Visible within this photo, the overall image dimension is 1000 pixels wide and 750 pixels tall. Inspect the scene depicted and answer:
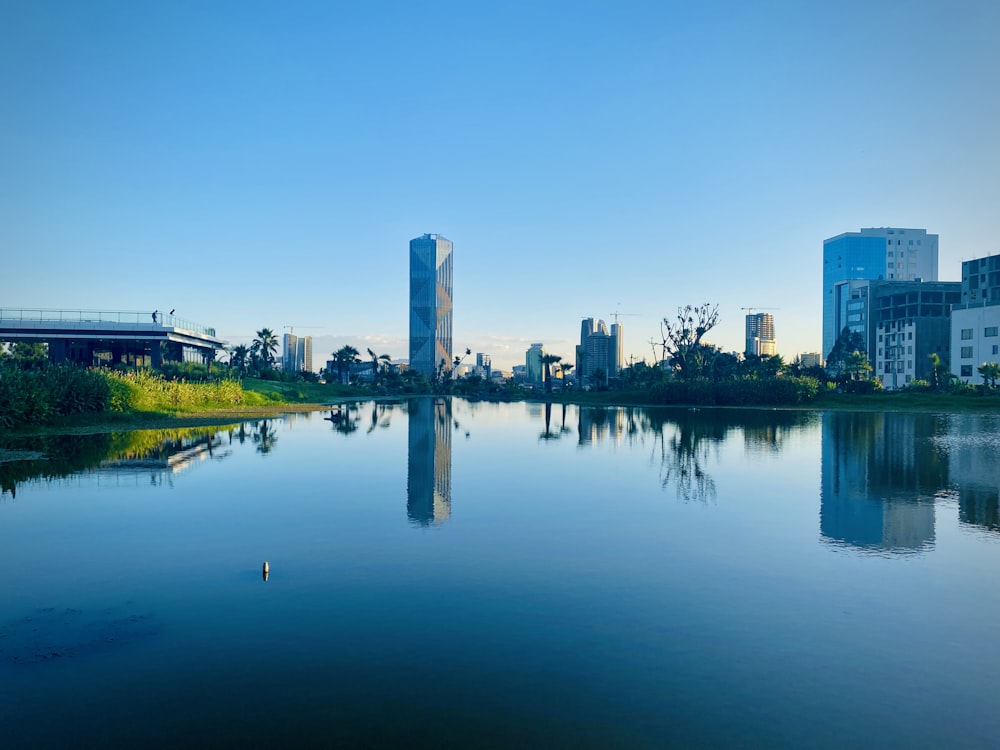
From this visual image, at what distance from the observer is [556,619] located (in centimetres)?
1116

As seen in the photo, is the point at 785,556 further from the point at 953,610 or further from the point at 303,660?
the point at 303,660

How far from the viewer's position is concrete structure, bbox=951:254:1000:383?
104175mm

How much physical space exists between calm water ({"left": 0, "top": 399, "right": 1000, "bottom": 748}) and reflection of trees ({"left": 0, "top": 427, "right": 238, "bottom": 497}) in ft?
3.87

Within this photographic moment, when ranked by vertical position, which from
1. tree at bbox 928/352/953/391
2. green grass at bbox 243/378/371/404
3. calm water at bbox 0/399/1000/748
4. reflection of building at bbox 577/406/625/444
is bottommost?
calm water at bbox 0/399/1000/748

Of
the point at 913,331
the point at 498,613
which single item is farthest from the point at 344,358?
the point at 498,613

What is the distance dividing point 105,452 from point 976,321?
399ft

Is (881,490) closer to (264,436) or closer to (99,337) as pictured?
(264,436)

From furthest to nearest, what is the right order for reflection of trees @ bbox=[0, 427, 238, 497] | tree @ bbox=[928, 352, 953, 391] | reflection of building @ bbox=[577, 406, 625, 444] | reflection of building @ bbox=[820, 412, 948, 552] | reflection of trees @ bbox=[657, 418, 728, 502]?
1. tree @ bbox=[928, 352, 953, 391]
2. reflection of building @ bbox=[577, 406, 625, 444]
3. reflection of trees @ bbox=[0, 427, 238, 497]
4. reflection of trees @ bbox=[657, 418, 728, 502]
5. reflection of building @ bbox=[820, 412, 948, 552]

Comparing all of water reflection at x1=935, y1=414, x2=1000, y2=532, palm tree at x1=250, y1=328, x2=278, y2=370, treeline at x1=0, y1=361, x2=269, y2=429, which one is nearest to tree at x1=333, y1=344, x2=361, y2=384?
palm tree at x1=250, y1=328, x2=278, y2=370

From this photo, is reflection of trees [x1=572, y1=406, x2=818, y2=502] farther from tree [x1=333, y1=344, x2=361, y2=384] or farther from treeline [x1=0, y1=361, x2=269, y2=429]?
tree [x1=333, y1=344, x2=361, y2=384]

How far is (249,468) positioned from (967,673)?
2621 centimetres

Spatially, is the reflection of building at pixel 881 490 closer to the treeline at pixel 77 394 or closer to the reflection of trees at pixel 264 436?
the reflection of trees at pixel 264 436

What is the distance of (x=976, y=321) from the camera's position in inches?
4230

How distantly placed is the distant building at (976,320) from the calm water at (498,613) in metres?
98.1
